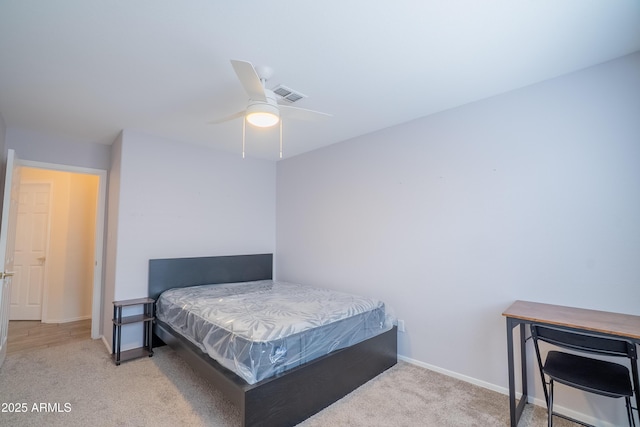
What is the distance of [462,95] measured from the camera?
2588mm

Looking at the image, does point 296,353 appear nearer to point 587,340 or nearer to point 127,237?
point 587,340

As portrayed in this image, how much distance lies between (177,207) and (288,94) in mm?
2229

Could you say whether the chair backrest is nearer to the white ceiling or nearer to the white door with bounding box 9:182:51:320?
the white ceiling

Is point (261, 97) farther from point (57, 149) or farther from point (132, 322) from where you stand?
point (57, 149)

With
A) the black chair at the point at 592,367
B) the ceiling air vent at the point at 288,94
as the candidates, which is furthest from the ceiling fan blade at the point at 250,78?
the black chair at the point at 592,367

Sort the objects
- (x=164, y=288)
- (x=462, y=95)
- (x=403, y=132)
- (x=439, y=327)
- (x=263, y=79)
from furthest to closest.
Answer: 1. (x=164, y=288)
2. (x=403, y=132)
3. (x=439, y=327)
4. (x=462, y=95)
5. (x=263, y=79)

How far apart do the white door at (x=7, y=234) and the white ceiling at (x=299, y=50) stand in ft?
2.08

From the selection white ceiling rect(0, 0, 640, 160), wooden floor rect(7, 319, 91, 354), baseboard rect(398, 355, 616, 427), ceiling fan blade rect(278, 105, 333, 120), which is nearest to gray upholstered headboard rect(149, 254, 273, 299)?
wooden floor rect(7, 319, 91, 354)

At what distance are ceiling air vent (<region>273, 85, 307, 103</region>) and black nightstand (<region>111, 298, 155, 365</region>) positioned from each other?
8.61 feet

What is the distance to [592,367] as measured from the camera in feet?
5.96

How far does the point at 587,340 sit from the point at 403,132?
230 centimetres

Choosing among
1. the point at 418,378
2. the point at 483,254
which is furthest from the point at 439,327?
the point at 483,254

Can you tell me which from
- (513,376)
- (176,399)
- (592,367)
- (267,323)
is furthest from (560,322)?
(176,399)

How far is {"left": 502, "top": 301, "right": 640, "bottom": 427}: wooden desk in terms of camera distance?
1656 millimetres
